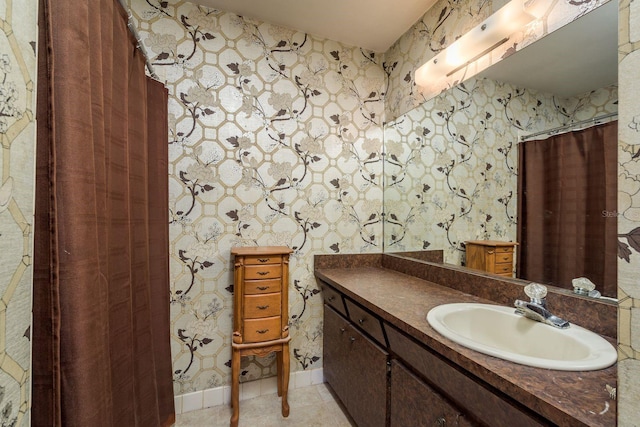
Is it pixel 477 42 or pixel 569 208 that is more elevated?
pixel 477 42

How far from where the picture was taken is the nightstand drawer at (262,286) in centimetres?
159

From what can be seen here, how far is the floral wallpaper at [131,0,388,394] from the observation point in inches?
67.6

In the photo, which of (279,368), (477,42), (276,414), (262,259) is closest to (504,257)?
(477,42)

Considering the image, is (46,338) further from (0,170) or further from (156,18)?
(156,18)

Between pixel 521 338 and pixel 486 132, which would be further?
pixel 486 132

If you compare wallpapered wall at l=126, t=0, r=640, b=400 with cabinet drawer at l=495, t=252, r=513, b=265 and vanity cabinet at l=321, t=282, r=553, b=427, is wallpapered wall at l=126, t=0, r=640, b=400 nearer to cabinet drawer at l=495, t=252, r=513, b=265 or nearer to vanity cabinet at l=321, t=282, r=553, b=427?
vanity cabinet at l=321, t=282, r=553, b=427

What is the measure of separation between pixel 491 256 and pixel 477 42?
1106 mm

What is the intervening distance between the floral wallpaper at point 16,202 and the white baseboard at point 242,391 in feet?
4.81

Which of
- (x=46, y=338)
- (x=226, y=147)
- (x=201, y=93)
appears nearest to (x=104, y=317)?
(x=46, y=338)

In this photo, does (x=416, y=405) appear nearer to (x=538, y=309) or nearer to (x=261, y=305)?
(x=538, y=309)

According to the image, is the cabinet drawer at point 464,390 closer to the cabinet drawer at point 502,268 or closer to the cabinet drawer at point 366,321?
the cabinet drawer at point 366,321

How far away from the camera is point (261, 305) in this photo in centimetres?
160

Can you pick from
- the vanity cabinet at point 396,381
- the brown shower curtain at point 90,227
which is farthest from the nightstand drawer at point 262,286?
the brown shower curtain at point 90,227

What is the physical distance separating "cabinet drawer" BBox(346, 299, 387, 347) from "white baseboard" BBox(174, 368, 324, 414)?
0.77 m
